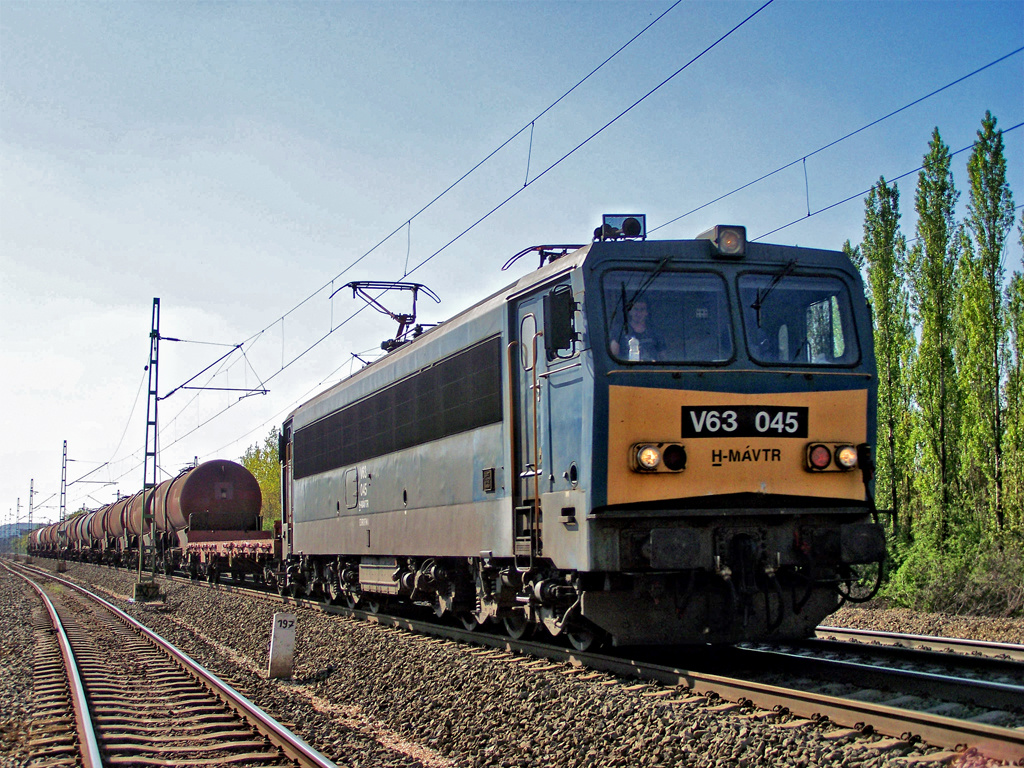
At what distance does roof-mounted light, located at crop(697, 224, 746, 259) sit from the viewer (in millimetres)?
8539

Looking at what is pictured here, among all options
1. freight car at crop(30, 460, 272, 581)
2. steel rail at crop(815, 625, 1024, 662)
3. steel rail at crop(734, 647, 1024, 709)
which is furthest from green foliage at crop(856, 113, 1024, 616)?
freight car at crop(30, 460, 272, 581)

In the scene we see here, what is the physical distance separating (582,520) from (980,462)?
53.7 feet

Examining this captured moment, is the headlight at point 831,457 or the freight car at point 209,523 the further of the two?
the freight car at point 209,523

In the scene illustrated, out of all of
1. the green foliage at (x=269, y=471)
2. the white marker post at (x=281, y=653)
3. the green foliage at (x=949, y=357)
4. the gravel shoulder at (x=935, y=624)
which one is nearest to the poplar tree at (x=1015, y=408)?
the green foliage at (x=949, y=357)

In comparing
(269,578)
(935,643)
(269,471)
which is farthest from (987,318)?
(269,471)

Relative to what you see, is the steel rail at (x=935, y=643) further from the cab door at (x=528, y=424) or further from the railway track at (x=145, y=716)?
the railway track at (x=145, y=716)

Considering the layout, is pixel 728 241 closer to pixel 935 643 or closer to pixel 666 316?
pixel 666 316

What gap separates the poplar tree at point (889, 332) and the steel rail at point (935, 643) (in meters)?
10.6

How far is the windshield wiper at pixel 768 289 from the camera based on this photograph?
8.54 m

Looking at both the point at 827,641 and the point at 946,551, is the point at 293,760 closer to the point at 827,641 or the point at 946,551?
the point at 827,641

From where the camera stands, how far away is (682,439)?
26.2 ft

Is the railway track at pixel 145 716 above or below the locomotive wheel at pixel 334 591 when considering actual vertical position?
below

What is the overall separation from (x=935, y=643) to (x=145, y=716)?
8.01m

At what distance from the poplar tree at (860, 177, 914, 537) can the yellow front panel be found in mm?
14090
